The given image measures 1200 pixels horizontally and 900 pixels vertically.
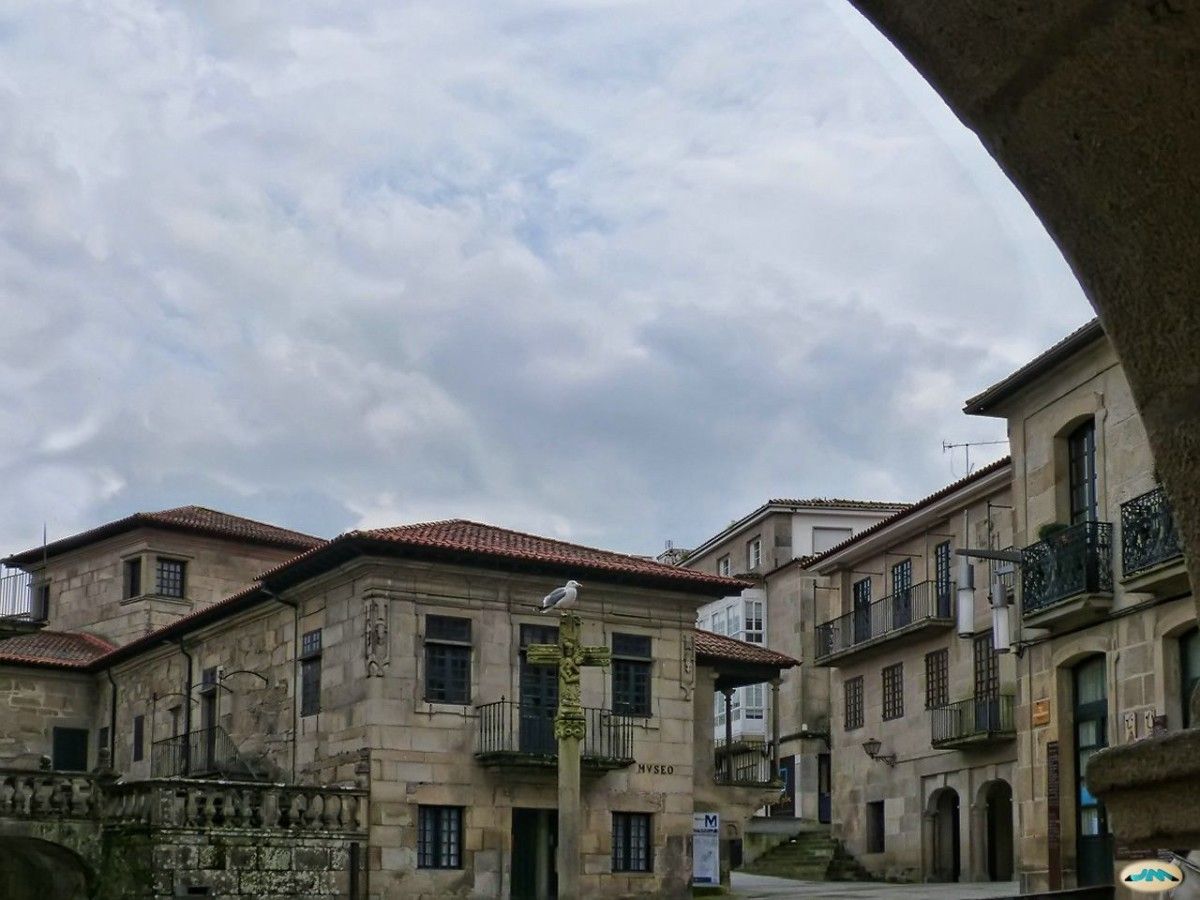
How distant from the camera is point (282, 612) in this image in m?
34.3

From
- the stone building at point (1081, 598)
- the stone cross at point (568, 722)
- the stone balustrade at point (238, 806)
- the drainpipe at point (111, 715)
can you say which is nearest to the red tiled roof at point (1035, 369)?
the stone building at point (1081, 598)

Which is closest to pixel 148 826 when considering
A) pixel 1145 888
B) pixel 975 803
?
pixel 975 803

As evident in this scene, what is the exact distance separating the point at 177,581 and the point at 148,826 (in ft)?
58.5

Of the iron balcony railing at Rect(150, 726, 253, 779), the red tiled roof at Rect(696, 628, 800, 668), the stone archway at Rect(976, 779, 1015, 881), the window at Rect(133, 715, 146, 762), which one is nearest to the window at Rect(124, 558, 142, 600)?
the window at Rect(133, 715, 146, 762)

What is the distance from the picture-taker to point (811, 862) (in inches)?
1666

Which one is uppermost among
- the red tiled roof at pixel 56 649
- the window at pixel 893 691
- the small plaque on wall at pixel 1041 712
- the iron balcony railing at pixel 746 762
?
the red tiled roof at pixel 56 649

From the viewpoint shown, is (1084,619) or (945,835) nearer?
Result: (1084,619)

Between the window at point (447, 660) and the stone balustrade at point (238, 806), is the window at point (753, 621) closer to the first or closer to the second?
the window at point (447, 660)

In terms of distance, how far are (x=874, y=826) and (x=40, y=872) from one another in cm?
1920

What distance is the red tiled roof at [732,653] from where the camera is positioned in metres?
36.0

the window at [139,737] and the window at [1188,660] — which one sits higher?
the window at [1188,660]

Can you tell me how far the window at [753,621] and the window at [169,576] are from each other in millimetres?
15775

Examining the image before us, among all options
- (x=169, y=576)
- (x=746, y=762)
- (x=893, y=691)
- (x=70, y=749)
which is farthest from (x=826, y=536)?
(x=70, y=749)

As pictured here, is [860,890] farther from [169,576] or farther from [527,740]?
[169,576]
